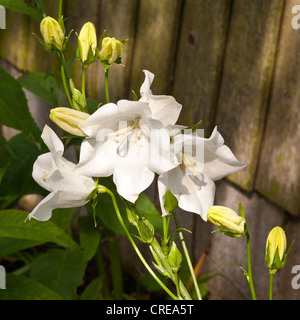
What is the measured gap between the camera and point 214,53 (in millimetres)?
1152

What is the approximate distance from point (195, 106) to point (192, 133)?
683 millimetres

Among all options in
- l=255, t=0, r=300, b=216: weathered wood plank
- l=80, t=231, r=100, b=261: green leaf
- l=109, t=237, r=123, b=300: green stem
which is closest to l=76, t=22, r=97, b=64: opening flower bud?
l=255, t=0, r=300, b=216: weathered wood plank

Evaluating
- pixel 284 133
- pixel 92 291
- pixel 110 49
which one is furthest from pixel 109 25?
pixel 110 49

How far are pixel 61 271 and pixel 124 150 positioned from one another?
2.14 ft

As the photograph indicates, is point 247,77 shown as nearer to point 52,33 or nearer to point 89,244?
point 89,244

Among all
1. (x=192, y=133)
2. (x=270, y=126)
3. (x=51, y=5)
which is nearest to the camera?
(x=192, y=133)

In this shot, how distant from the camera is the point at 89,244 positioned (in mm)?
1143

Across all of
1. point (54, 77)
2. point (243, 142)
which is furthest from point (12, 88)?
point (243, 142)

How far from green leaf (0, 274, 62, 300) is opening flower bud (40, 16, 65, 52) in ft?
1.37

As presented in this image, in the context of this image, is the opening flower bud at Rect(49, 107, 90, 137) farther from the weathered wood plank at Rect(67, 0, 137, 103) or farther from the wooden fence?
the weathered wood plank at Rect(67, 0, 137, 103)

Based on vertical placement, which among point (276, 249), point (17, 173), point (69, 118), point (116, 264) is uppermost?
point (69, 118)

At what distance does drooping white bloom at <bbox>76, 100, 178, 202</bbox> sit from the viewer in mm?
542
